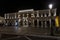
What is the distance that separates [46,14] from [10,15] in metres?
12.8

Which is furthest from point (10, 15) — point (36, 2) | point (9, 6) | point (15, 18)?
point (36, 2)

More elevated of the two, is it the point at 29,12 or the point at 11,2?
the point at 11,2

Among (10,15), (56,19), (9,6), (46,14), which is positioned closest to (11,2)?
(9,6)

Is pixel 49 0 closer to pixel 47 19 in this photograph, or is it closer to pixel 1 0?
pixel 47 19

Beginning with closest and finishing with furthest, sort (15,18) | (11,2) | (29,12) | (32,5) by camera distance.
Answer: (29,12)
(15,18)
(32,5)
(11,2)

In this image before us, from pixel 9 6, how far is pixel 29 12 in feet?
41.0

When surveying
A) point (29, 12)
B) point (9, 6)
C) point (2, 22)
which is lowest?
point (2, 22)

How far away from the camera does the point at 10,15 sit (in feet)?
137

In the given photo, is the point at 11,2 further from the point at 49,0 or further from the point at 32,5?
the point at 49,0

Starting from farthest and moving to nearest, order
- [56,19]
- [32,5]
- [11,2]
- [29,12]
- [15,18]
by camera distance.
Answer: [11,2], [32,5], [15,18], [29,12], [56,19]

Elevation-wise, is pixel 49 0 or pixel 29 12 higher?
pixel 49 0

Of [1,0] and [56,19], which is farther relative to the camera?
[1,0]

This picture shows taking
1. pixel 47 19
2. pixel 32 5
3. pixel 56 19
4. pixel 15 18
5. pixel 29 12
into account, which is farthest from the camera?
pixel 32 5

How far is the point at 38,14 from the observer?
35.6 metres
